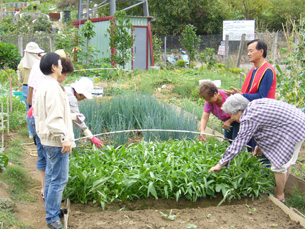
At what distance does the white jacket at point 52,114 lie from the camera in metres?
2.85

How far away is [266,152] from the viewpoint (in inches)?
138

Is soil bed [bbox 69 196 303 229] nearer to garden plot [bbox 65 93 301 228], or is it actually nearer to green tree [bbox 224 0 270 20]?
garden plot [bbox 65 93 301 228]

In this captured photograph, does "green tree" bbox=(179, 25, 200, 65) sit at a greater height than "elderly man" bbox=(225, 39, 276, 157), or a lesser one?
greater

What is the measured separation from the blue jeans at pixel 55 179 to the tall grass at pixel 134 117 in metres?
1.55

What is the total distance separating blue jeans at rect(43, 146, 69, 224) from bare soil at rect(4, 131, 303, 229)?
171 millimetres

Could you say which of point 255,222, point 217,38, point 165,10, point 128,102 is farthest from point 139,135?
point 165,10

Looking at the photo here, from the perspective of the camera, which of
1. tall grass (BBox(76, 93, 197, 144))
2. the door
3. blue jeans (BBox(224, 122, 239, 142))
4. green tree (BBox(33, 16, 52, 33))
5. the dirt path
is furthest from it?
green tree (BBox(33, 16, 52, 33))

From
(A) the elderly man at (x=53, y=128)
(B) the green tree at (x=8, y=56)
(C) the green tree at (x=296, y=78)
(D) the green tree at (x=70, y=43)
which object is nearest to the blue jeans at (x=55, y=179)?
(A) the elderly man at (x=53, y=128)

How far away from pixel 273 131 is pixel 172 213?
1226mm

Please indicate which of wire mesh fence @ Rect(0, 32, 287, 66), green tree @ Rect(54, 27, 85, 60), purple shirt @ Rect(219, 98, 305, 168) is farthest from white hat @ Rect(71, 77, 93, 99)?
wire mesh fence @ Rect(0, 32, 287, 66)

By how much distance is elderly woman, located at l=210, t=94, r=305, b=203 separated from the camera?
3293 millimetres

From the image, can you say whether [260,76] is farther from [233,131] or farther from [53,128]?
[53,128]

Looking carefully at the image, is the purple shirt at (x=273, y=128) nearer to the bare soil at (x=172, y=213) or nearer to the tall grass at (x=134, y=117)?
the bare soil at (x=172, y=213)

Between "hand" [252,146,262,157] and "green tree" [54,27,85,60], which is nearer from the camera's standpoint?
"hand" [252,146,262,157]
